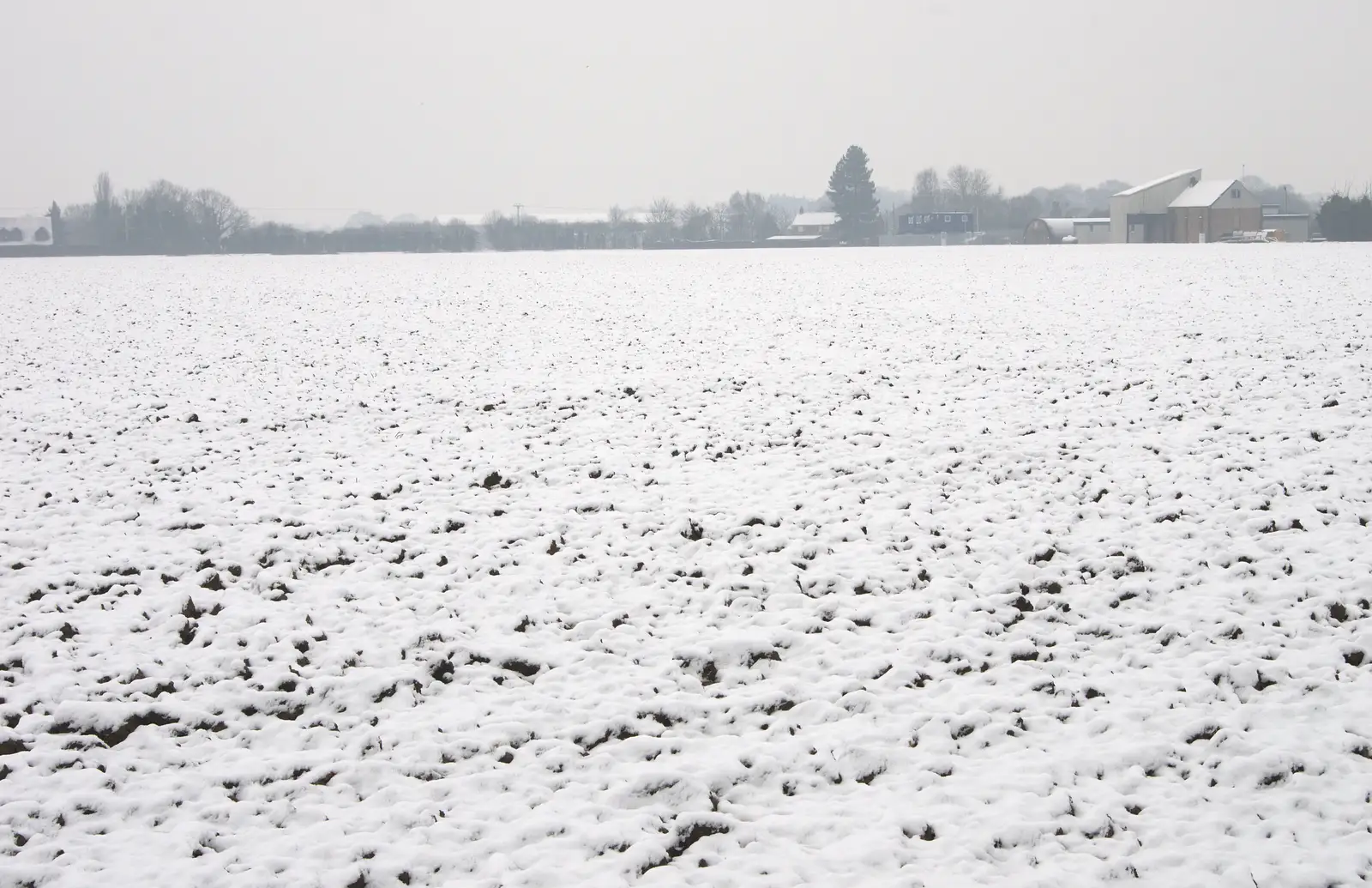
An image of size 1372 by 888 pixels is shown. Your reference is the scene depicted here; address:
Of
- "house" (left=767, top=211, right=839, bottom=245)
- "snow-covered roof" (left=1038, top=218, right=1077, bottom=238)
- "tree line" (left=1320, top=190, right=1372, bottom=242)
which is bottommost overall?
"tree line" (left=1320, top=190, right=1372, bottom=242)

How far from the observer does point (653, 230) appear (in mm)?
132625

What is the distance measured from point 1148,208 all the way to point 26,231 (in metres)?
151

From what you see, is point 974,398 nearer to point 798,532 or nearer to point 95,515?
point 798,532

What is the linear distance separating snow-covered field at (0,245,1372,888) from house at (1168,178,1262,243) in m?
92.9

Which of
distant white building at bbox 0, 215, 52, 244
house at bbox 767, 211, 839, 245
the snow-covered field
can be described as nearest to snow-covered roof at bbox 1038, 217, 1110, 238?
house at bbox 767, 211, 839, 245

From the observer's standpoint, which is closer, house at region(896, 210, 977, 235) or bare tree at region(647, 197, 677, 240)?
house at region(896, 210, 977, 235)

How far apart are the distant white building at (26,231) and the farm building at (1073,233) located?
121 m

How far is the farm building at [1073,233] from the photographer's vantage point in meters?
111

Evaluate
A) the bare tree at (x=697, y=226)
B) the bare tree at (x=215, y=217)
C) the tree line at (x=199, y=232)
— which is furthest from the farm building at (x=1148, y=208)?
the bare tree at (x=215, y=217)

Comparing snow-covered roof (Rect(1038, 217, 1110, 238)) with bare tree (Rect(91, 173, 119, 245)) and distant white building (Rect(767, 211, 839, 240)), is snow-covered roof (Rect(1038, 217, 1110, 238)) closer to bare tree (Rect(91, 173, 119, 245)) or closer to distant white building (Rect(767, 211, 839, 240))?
distant white building (Rect(767, 211, 839, 240))

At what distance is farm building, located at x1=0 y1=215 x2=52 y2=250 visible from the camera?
443 ft

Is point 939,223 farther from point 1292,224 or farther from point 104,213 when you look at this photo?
point 104,213

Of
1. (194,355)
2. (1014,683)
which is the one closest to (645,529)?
(1014,683)

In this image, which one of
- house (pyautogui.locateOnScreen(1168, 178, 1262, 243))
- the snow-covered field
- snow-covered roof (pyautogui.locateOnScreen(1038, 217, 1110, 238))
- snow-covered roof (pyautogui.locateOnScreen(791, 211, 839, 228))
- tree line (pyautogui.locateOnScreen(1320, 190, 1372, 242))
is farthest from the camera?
snow-covered roof (pyautogui.locateOnScreen(791, 211, 839, 228))
